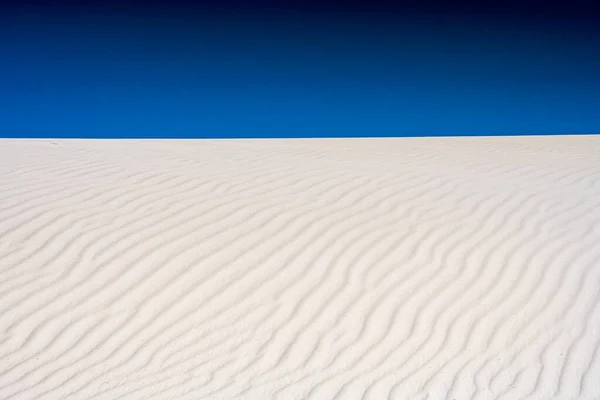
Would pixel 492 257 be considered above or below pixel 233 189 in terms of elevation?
below

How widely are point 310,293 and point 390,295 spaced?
68 centimetres

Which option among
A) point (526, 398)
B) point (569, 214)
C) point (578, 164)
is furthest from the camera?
point (578, 164)

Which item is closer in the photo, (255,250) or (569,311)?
(569,311)

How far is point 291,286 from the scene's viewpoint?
5.64 metres

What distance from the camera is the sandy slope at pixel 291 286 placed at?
15.1 ft

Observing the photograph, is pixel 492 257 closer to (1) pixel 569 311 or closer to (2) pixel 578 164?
(1) pixel 569 311

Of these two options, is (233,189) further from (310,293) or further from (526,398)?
(526,398)

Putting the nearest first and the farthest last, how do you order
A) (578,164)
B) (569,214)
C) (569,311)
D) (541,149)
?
1. (569,311)
2. (569,214)
3. (578,164)
4. (541,149)

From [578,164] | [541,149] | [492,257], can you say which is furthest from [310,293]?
[541,149]

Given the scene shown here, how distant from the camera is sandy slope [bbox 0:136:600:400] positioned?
4.60 metres

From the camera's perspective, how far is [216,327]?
16.7 ft

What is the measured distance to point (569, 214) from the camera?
7453mm

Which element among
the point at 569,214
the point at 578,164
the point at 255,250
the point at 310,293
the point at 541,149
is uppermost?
the point at 541,149

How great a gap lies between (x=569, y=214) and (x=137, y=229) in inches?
187
